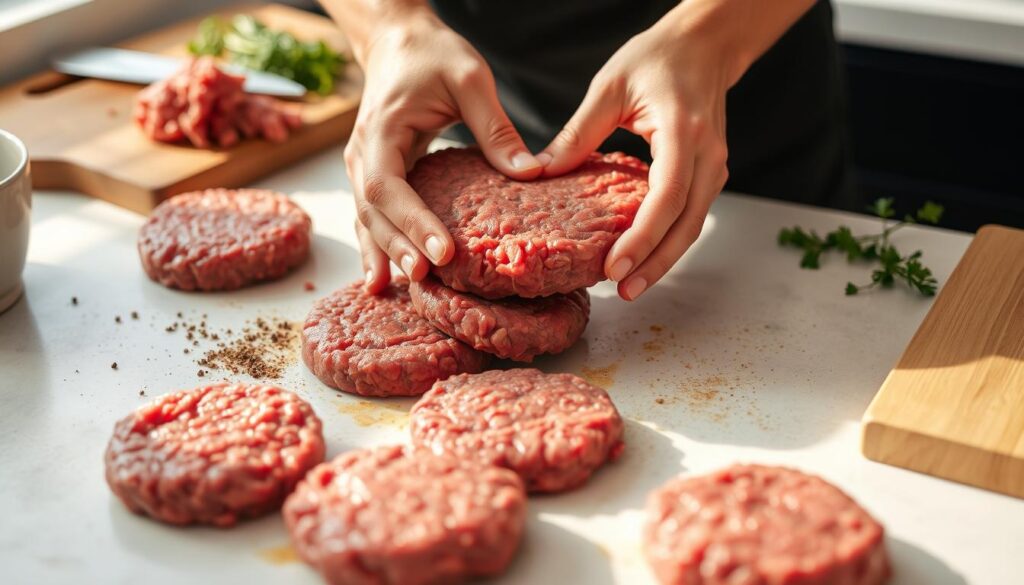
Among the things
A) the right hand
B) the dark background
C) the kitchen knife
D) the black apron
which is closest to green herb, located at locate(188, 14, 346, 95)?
the kitchen knife

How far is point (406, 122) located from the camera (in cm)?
247

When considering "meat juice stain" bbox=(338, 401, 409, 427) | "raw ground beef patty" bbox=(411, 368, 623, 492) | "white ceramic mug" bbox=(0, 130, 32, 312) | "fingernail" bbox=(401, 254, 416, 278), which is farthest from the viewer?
"white ceramic mug" bbox=(0, 130, 32, 312)

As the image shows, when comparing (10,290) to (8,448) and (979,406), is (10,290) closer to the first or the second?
(8,448)

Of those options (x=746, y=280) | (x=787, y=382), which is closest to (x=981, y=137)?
(x=746, y=280)

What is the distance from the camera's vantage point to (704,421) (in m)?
2.12

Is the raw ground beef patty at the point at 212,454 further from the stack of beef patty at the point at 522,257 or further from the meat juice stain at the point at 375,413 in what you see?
the stack of beef patty at the point at 522,257

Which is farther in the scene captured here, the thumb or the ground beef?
the ground beef

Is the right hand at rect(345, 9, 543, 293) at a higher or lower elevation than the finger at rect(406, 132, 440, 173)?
higher

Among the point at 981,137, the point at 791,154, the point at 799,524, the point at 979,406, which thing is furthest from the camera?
the point at 981,137

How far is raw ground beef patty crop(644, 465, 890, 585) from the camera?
1.59 meters

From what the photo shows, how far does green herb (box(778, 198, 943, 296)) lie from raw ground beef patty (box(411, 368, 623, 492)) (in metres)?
0.85

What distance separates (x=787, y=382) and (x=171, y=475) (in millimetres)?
1209

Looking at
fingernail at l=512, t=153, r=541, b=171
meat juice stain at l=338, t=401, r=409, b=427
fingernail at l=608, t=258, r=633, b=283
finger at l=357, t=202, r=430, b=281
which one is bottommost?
meat juice stain at l=338, t=401, r=409, b=427

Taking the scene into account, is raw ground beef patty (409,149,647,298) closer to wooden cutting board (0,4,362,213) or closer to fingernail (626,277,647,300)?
fingernail (626,277,647,300)
